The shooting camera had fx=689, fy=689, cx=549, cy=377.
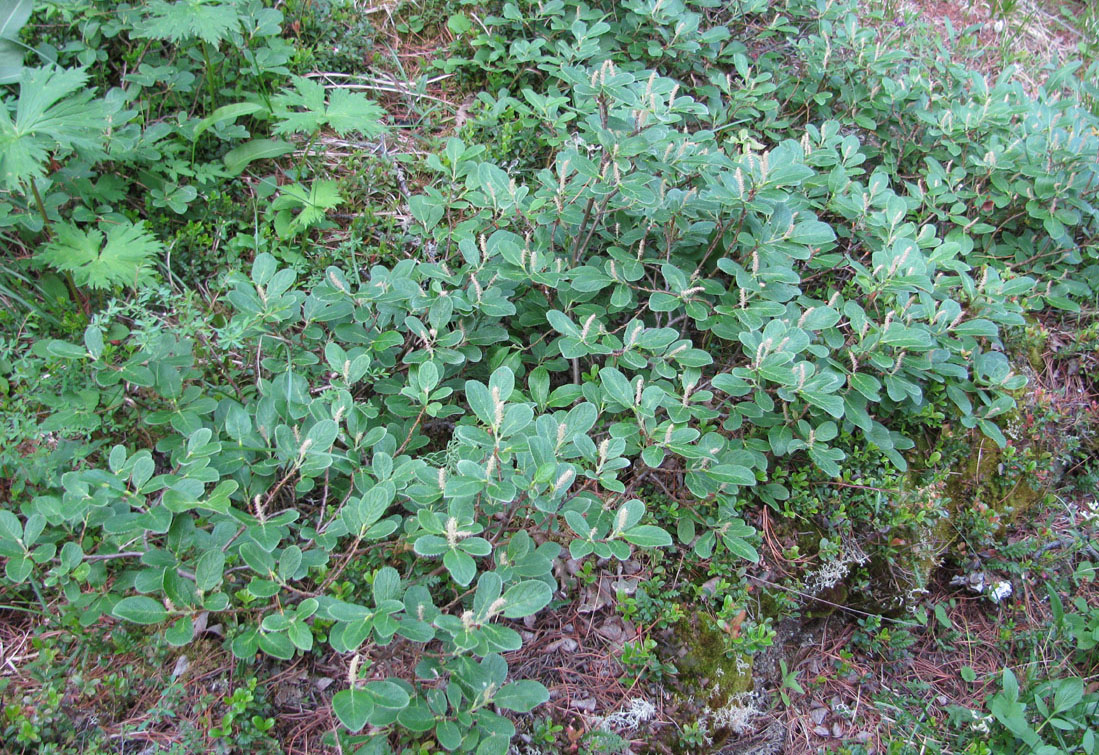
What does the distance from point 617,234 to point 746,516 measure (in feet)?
4.39

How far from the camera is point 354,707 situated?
1797mm

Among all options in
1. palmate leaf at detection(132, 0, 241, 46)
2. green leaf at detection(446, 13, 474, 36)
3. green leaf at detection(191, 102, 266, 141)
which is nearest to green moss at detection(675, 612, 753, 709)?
green leaf at detection(191, 102, 266, 141)

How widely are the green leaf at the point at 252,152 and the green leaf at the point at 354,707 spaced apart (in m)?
2.63

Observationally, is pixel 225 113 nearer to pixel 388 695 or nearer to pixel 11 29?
pixel 11 29

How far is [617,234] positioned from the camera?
3.06 metres

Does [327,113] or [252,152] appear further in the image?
[252,152]

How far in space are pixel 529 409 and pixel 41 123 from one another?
2.20 m

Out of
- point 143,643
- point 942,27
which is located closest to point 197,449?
point 143,643

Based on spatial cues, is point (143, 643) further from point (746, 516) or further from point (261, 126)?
point (261, 126)

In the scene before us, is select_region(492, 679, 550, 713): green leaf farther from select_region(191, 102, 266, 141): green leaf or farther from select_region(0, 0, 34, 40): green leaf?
select_region(0, 0, 34, 40): green leaf

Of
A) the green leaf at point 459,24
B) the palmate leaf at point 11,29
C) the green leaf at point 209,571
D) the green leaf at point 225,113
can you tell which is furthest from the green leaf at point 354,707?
the green leaf at point 459,24

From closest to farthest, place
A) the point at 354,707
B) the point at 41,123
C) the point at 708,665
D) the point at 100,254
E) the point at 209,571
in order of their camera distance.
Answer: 1. the point at 354,707
2. the point at 209,571
3. the point at 708,665
4. the point at 41,123
5. the point at 100,254

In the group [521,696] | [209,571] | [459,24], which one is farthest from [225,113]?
[521,696]

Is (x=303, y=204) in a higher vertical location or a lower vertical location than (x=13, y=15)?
lower
